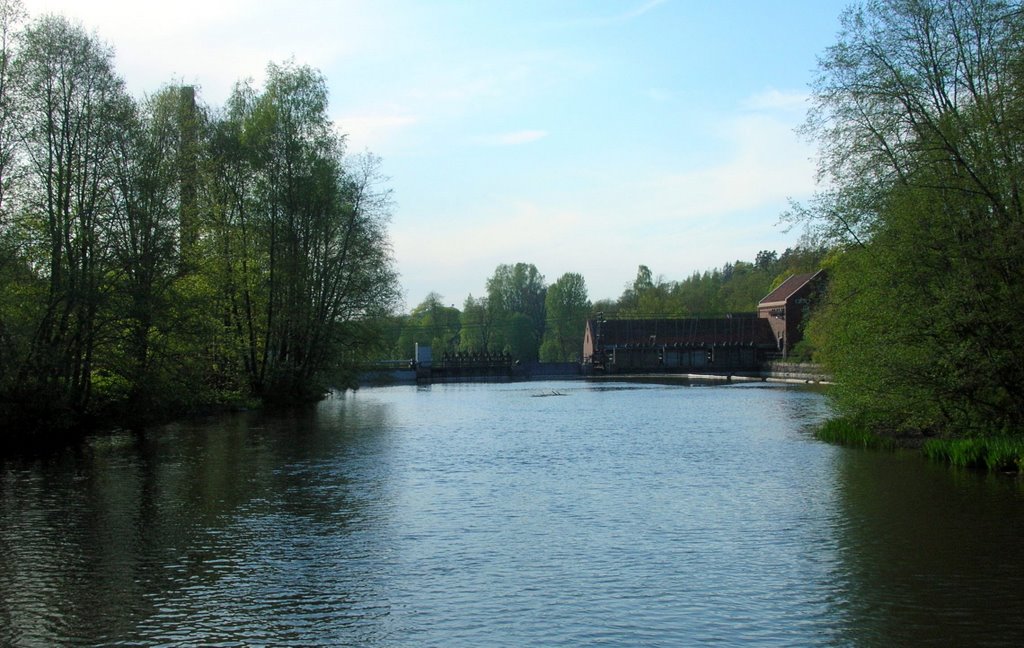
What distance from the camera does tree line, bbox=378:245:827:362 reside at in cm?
13450

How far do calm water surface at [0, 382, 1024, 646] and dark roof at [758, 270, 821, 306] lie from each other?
80.9 meters

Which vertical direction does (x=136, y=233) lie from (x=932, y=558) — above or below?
above

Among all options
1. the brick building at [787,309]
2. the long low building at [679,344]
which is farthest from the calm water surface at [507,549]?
the long low building at [679,344]

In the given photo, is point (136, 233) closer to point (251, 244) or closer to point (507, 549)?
point (251, 244)

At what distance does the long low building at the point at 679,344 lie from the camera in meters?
109

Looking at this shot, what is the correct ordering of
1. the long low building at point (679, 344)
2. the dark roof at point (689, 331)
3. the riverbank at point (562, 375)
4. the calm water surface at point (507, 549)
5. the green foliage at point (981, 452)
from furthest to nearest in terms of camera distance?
the dark roof at point (689, 331), the long low building at point (679, 344), the riverbank at point (562, 375), the green foliage at point (981, 452), the calm water surface at point (507, 549)

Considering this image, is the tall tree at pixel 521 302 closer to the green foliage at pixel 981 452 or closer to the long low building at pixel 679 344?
the long low building at pixel 679 344

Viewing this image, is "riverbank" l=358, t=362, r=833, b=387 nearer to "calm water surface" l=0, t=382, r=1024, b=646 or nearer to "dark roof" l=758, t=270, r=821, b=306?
"dark roof" l=758, t=270, r=821, b=306

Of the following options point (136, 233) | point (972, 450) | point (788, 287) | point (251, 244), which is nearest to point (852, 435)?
point (972, 450)

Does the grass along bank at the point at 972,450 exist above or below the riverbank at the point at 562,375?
below

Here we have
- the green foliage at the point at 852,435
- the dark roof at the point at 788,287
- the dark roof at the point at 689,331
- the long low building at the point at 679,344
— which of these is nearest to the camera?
the green foliage at the point at 852,435

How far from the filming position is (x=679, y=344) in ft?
374

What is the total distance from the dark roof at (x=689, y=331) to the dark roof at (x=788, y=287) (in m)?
3.66

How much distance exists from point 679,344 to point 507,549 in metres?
102
